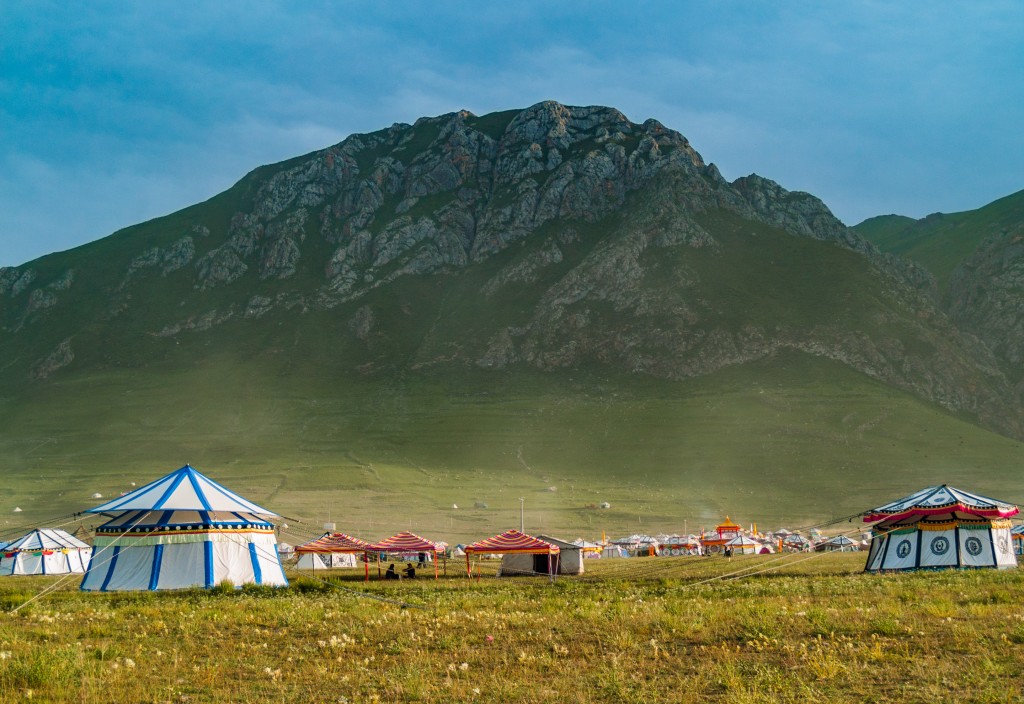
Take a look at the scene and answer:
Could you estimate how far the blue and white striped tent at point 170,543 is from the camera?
2866 centimetres

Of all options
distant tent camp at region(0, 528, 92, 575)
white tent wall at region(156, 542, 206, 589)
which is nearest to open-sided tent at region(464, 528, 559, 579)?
white tent wall at region(156, 542, 206, 589)

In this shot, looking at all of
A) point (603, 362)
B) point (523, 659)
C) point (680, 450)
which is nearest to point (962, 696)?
point (523, 659)

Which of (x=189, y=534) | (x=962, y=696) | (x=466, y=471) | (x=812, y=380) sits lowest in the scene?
(x=962, y=696)

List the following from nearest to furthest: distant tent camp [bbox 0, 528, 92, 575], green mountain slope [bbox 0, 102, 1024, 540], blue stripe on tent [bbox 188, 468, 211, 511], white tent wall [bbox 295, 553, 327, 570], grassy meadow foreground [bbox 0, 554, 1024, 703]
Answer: grassy meadow foreground [bbox 0, 554, 1024, 703], blue stripe on tent [bbox 188, 468, 211, 511], distant tent camp [bbox 0, 528, 92, 575], white tent wall [bbox 295, 553, 327, 570], green mountain slope [bbox 0, 102, 1024, 540]

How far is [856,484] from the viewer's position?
4739 inches

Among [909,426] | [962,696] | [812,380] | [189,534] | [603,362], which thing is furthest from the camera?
[603,362]

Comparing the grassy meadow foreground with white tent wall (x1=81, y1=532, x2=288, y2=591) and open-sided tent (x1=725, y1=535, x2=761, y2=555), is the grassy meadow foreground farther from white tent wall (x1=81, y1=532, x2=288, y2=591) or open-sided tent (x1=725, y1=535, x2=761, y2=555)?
open-sided tent (x1=725, y1=535, x2=761, y2=555)

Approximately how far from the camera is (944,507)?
3306 centimetres

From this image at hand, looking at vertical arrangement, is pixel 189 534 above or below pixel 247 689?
above

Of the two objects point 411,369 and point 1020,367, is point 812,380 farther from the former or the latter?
point 411,369

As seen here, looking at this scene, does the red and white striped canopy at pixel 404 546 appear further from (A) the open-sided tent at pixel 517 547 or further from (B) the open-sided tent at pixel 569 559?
(B) the open-sided tent at pixel 569 559

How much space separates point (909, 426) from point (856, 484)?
98.0 ft

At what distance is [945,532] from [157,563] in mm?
27457

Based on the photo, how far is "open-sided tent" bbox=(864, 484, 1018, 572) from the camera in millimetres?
32781
